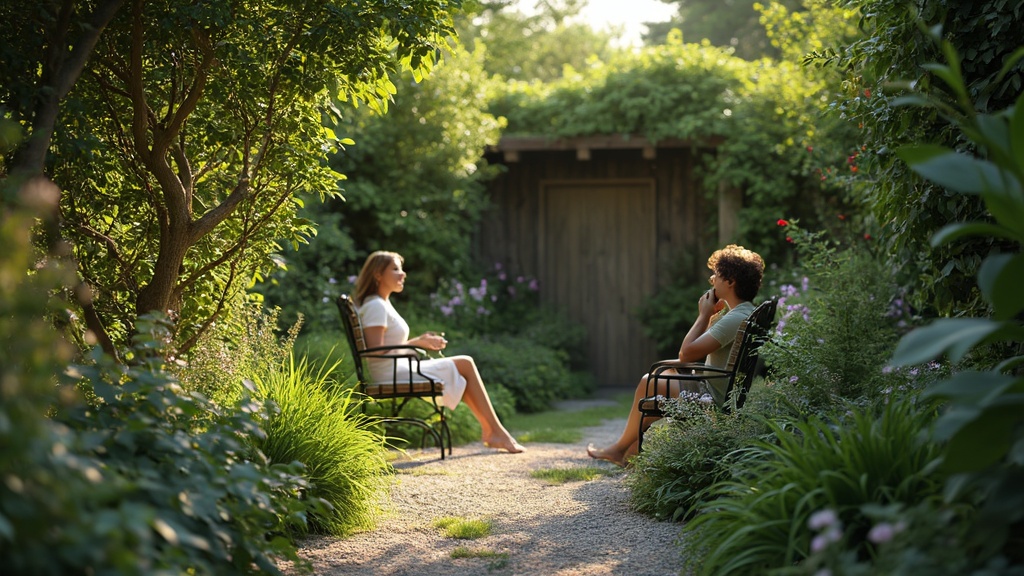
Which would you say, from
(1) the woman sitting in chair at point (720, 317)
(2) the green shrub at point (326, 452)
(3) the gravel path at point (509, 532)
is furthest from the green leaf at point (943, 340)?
(1) the woman sitting in chair at point (720, 317)

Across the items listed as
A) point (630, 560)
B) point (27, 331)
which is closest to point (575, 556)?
point (630, 560)

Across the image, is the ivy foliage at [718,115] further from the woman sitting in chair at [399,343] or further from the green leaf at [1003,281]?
the green leaf at [1003,281]

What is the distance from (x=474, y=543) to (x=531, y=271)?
21.7ft

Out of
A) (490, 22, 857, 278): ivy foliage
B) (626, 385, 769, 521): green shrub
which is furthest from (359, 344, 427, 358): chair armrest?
(490, 22, 857, 278): ivy foliage

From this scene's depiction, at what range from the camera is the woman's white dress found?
5.37 metres

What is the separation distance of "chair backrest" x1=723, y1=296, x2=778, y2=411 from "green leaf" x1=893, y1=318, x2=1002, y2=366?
204cm

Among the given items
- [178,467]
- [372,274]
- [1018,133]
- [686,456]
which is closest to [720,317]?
[686,456]

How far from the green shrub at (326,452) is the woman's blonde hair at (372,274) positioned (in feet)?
5.78

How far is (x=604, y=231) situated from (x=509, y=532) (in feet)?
21.0

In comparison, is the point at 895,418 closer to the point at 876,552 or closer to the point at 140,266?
the point at 876,552

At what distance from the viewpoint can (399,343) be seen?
5.48m

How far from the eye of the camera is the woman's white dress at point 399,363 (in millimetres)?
5371

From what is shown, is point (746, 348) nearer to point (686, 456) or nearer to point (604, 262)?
point (686, 456)

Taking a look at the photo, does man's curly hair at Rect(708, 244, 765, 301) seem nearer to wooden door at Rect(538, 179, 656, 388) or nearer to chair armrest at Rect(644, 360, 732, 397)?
chair armrest at Rect(644, 360, 732, 397)
